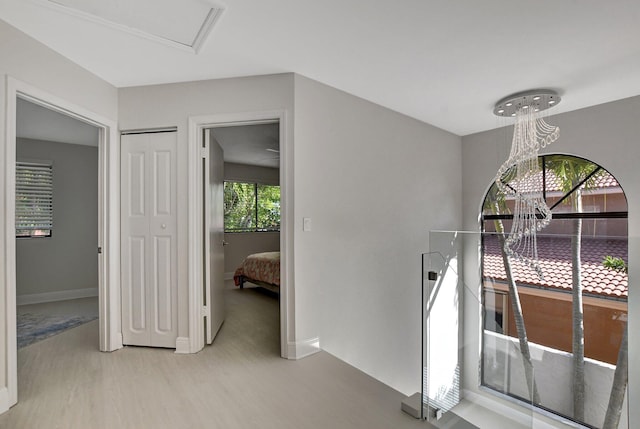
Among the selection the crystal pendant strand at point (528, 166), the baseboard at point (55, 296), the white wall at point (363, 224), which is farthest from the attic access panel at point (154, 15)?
the baseboard at point (55, 296)

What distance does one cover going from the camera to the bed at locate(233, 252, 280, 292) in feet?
15.5

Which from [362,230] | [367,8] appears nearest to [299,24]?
[367,8]

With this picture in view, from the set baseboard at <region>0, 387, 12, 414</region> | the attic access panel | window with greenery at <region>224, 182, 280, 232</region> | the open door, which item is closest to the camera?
the attic access panel

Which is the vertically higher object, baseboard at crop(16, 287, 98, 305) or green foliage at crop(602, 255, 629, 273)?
green foliage at crop(602, 255, 629, 273)

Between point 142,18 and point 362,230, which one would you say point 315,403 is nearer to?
point 362,230

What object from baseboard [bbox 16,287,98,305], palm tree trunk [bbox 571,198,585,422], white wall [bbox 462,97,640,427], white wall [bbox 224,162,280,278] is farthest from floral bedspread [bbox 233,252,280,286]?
palm tree trunk [bbox 571,198,585,422]

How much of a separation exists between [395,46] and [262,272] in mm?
3719

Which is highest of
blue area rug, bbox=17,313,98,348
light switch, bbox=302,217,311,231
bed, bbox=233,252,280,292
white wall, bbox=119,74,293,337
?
white wall, bbox=119,74,293,337

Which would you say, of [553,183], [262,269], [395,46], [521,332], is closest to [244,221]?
[262,269]

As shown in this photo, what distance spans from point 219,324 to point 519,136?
3633 millimetres

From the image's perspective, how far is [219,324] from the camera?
3.34 m

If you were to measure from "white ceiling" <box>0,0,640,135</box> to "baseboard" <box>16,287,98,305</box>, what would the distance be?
12.4 ft

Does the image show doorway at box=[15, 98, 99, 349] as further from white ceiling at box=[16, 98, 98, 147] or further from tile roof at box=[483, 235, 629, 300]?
tile roof at box=[483, 235, 629, 300]

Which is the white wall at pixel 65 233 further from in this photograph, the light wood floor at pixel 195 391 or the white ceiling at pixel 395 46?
the white ceiling at pixel 395 46
